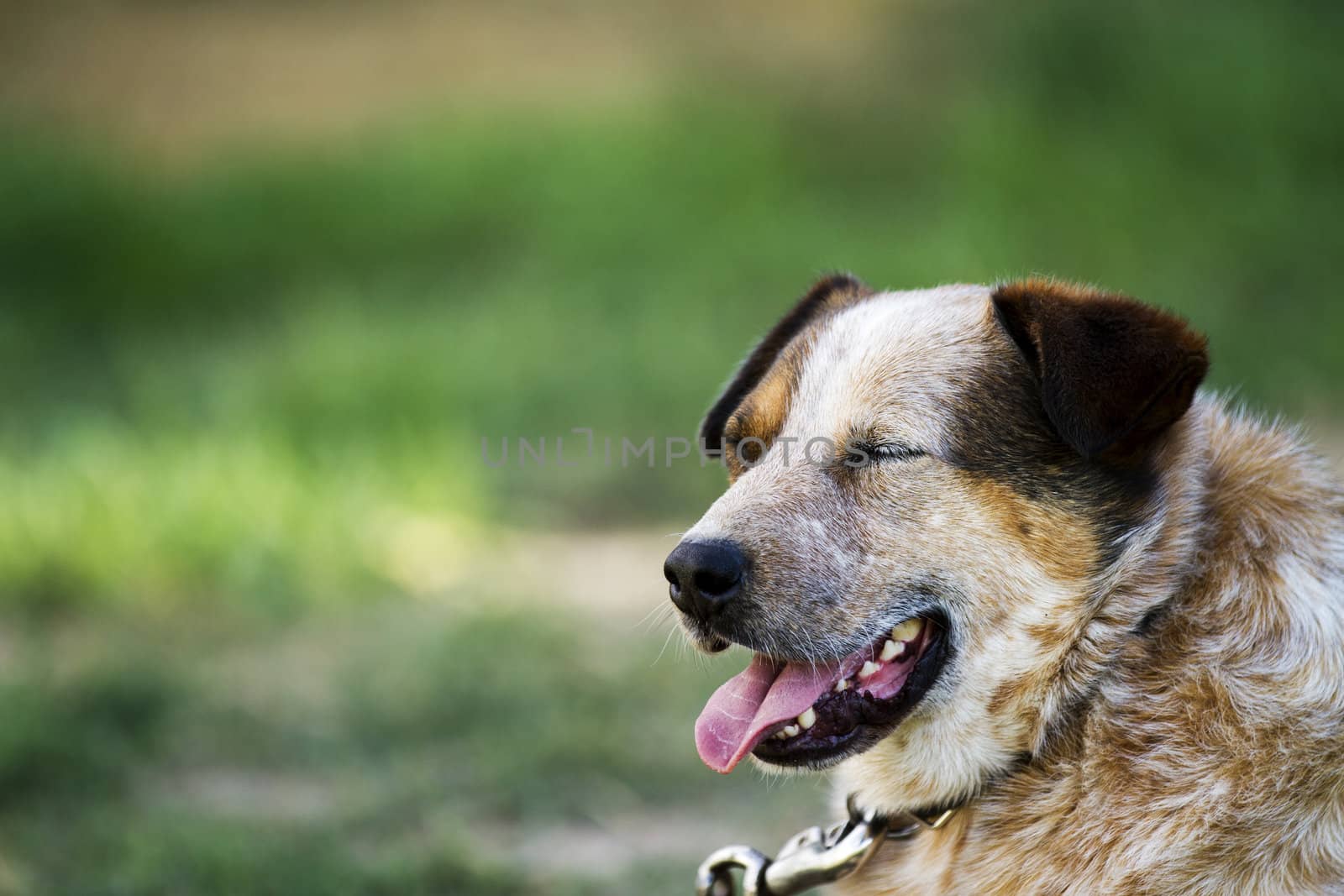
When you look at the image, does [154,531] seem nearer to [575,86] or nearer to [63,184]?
[63,184]

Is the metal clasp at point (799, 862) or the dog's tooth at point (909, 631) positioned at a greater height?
the dog's tooth at point (909, 631)

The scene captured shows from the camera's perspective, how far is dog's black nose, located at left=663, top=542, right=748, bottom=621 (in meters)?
2.83

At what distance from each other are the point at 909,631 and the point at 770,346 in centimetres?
115

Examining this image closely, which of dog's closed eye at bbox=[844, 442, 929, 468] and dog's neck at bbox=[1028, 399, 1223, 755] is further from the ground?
dog's closed eye at bbox=[844, 442, 929, 468]

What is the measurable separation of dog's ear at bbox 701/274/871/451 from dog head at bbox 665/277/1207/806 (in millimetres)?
660

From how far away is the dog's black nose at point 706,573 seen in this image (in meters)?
2.83

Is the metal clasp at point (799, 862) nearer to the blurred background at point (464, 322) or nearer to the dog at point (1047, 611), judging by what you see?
the dog at point (1047, 611)

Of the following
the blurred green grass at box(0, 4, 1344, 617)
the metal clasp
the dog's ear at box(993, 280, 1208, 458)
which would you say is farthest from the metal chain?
the blurred green grass at box(0, 4, 1344, 617)

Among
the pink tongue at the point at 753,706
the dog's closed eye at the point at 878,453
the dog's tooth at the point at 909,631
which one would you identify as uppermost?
the dog's closed eye at the point at 878,453

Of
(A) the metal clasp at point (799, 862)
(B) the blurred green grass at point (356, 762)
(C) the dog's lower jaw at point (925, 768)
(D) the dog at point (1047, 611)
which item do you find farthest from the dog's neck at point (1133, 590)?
(B) the blurred green grass at point (356, 762)

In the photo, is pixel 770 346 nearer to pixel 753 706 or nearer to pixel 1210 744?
pixel 753 706

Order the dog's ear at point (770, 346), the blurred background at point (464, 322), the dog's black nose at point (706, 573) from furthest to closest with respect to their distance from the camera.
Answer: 1. the blurred background at point (464, 322)
2. the dog's ear at point (770, 346)
3. the dog's black nose at point (706, 573)

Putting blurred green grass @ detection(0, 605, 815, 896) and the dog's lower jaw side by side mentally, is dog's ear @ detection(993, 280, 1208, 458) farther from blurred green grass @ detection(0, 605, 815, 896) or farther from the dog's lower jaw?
blurred green grass @ detection(0, 605, 815, 896)

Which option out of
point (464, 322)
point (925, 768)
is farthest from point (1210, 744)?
point (464, 322)
